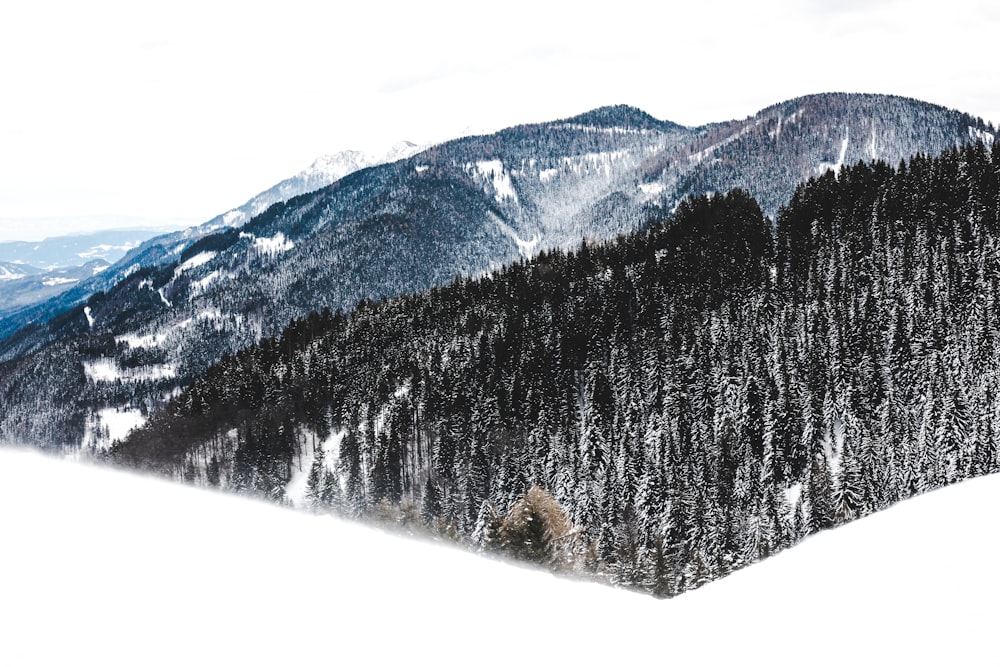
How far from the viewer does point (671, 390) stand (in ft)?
272

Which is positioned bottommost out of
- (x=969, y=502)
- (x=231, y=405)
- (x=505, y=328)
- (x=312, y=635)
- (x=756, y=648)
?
Result: (x=231, y=405)

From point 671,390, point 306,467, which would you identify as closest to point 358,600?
point 671,390

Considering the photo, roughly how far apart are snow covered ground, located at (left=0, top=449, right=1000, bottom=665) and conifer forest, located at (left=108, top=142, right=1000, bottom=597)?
2793 cm

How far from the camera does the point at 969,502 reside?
922 cm

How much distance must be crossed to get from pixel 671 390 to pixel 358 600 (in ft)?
267

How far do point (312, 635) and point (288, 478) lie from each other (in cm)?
9878

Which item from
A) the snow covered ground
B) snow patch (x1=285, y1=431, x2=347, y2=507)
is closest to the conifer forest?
snow patch (x1=285, y1=431, x2=347, y2=507)

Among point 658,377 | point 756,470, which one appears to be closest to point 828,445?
point 756,470

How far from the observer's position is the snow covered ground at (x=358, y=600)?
480cm

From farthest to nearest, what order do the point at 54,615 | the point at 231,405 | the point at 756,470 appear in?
the point at 231,405 → the point at 756,470 → the point at 54,615

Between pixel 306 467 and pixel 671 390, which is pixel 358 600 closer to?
pixel 671 390

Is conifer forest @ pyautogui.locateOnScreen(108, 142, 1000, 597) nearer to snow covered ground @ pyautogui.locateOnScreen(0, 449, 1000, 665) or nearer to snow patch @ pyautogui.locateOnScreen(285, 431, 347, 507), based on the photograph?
snow patch @ pyautogui.locateOnScreen(285, 431, 347, 507)

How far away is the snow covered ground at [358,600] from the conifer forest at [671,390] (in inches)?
1100

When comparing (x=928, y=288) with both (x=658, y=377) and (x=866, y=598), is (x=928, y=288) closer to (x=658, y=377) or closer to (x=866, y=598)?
(x=658, y=377)
